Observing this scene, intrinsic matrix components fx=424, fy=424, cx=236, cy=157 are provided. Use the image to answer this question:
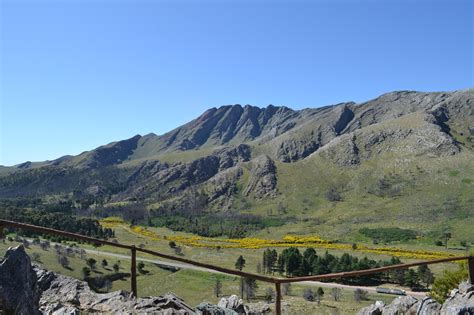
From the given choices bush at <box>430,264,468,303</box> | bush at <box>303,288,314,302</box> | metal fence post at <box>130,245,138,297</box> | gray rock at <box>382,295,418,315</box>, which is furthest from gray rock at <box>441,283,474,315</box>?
bush at <box>303,288,314,302</box>

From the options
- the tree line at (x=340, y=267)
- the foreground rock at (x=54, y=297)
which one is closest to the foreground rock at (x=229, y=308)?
the foreground rock at (x=54, y=297)

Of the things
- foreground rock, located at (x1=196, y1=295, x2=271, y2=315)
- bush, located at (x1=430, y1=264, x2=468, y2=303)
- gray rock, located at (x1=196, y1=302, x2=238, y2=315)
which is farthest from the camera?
bush, located at (x1=430, y1=264, x2=468, y2=303)

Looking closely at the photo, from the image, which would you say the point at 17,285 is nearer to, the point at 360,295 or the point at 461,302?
the point at 461,302

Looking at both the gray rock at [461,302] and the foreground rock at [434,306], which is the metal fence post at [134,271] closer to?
the foreground rock at [434,306]

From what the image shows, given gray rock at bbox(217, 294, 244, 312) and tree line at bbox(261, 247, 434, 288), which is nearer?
gray rock at bbox(217, 294, 244, 312)

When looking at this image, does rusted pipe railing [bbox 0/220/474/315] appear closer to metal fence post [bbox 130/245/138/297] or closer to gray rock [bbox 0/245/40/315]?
metal fence post [bbox 130/245/138/297]

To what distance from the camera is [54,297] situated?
8812 millimetres

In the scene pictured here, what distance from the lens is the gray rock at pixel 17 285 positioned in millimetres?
6328

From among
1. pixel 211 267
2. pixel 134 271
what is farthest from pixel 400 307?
pixel 134 271

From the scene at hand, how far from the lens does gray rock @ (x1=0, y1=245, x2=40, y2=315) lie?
633 cm

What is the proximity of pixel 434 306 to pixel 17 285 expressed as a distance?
824 cm

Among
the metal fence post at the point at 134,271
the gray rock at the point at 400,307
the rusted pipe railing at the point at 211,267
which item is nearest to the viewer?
the rusted pipe railing at the point at 211,267

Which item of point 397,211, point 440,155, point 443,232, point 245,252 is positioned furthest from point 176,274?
point 440,155

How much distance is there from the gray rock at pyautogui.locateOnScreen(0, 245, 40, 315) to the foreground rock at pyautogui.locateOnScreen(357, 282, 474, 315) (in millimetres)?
7328
